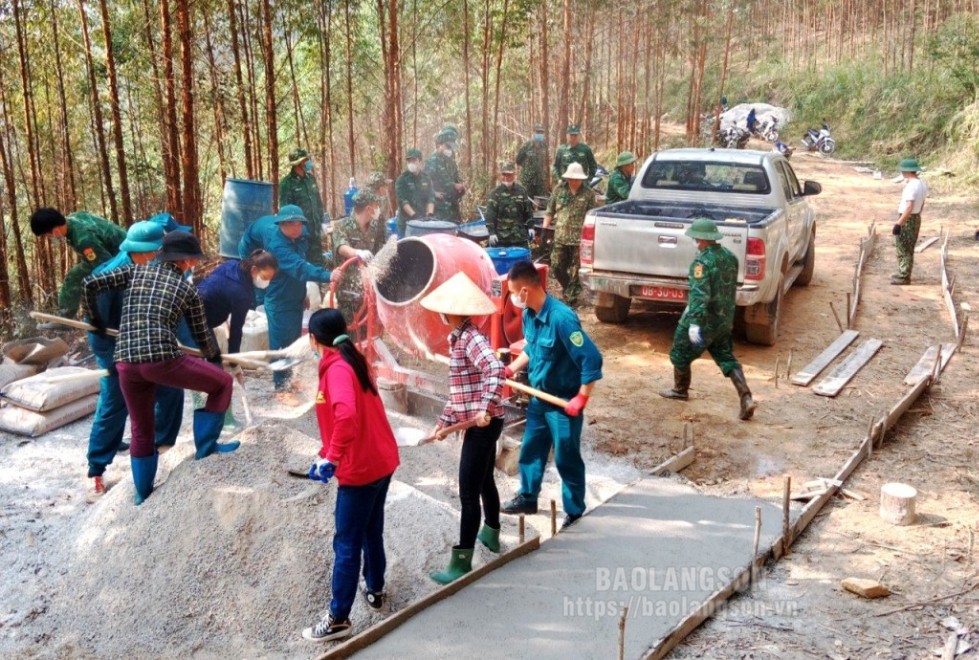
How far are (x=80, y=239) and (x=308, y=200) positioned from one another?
2.38 metres

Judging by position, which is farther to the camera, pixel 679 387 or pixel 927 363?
pixel 927 363

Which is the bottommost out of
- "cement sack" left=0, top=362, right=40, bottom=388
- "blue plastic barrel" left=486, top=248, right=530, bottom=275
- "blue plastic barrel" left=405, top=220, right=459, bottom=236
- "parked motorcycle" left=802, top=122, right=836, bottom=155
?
"cement sack" left=0, top=362, right=40, bottom=388

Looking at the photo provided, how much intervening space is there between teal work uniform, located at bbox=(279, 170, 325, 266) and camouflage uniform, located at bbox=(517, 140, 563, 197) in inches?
202

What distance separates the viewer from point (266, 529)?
427 cm

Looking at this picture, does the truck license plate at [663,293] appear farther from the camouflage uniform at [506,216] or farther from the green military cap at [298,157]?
the green military cap at [298,157]

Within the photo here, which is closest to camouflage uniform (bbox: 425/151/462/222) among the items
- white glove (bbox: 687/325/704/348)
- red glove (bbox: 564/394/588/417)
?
white glove (bbox: 687/325/704/348)

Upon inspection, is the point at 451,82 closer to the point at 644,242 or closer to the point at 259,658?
the point at 644,242

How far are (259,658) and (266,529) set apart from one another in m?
0.74

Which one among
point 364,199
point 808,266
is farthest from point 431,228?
point 808,266

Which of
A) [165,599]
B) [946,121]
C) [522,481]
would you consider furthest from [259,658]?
[946,121]

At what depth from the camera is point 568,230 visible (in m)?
9.40

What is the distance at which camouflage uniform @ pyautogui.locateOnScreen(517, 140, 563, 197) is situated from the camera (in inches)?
486

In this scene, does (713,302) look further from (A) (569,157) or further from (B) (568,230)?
(A) (569,157)

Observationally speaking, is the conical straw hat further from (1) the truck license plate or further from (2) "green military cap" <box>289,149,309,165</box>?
(1) the truck license plate
